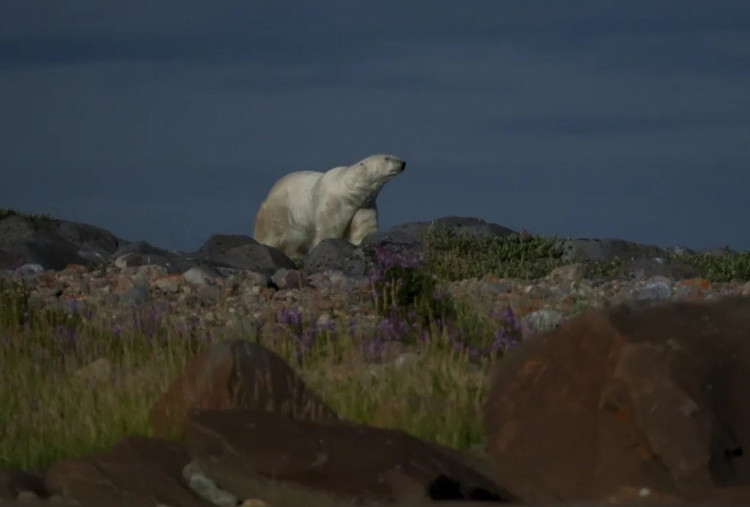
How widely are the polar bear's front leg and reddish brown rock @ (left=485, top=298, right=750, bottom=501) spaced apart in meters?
15.6

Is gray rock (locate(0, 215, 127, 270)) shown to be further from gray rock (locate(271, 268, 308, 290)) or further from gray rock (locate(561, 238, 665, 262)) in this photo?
gray rock (locate(561, 238, 665, 262))

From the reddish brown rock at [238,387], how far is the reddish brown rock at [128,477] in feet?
1.90

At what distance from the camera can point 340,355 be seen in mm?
9219

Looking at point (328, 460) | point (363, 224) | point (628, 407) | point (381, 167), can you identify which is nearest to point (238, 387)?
point (328, 460)

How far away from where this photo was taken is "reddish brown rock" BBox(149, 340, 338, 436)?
20.7 feet

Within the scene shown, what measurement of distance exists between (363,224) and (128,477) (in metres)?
16.3

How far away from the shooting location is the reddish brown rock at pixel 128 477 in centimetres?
539

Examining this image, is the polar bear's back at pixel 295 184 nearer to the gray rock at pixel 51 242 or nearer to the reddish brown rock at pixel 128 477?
the gray rock at pixel 51 242

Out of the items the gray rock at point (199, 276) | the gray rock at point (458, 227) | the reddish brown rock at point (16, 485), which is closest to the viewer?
the reddish brown rock at point (16, 485)

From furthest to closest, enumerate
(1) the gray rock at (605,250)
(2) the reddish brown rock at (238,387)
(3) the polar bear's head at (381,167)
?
(3) the polar bear's head at (381,167)
(1) the gray rock at (605,250)
(2) the reddish brown rock at (238,387)

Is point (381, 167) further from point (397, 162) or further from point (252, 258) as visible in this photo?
point (252, 258)

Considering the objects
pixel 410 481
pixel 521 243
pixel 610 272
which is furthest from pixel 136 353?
pixel 521 243

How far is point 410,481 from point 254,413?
0.87 metres

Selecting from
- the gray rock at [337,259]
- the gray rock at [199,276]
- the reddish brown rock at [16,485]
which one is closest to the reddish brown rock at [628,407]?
the reddish brown rock at [16,485]
